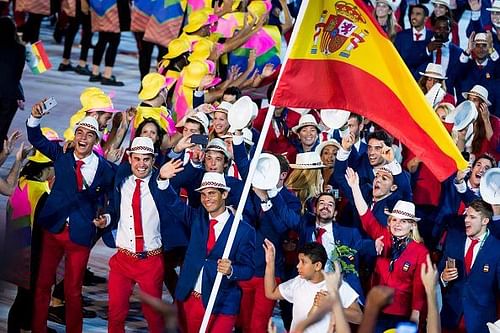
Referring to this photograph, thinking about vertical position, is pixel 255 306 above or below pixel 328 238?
below

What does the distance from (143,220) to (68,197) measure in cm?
72

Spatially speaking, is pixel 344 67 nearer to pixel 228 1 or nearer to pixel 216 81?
pixel 216 81

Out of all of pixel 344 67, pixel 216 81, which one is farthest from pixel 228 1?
pixel 344 67

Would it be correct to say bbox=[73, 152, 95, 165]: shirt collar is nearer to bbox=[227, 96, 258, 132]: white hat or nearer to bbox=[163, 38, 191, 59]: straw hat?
bbox=[227, 96, 258, 132]: white hat

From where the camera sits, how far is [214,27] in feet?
50.5

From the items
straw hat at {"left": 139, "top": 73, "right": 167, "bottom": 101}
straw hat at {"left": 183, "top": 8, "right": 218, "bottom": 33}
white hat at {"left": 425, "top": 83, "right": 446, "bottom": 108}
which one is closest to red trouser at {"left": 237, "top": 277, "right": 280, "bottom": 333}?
straw hat at {"left": 139, "top": 73, "right": 167, "bottom": 101}

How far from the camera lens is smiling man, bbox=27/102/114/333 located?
1012 centimetres

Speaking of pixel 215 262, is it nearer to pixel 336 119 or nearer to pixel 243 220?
pixel 243 220

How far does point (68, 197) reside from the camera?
1016cm

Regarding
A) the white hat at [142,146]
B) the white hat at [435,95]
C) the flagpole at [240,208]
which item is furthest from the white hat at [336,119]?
the flagpole at [240,208]

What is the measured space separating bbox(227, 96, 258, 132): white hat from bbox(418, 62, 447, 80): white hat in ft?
10.6

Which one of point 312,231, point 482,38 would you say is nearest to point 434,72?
point 482,38

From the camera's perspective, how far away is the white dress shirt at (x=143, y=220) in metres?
9.79

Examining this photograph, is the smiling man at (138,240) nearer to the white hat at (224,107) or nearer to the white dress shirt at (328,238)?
the white dress shirt at (328,238)
